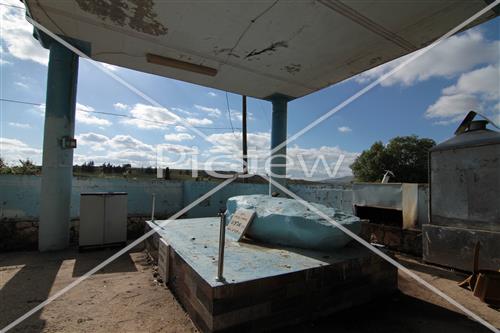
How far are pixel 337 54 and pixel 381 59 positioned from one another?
2.42 feet

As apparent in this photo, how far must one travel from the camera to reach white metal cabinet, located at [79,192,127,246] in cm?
466

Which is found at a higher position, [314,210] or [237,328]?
[314,210]

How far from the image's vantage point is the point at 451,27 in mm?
3492

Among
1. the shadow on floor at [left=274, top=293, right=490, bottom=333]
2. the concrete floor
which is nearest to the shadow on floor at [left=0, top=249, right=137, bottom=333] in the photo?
the concrete floor

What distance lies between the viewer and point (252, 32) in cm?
371

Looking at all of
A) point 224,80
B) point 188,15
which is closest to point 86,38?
point 188,15

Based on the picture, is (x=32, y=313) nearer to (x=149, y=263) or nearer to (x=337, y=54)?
(x=149, y=263)

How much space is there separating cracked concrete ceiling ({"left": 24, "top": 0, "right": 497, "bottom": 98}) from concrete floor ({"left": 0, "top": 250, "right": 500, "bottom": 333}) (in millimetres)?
3284

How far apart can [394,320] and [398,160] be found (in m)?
18.6

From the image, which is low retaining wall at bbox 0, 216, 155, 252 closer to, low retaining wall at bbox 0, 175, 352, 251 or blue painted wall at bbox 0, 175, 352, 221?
low retaining wall at bbox 0, 175, 352, 251

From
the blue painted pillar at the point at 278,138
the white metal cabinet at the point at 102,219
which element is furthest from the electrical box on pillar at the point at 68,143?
the blue painted pillar at the point at 278,138

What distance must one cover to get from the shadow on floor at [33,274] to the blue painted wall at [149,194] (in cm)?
97

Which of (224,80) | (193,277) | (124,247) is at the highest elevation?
(224,80)

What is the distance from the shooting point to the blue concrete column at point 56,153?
174 inches
